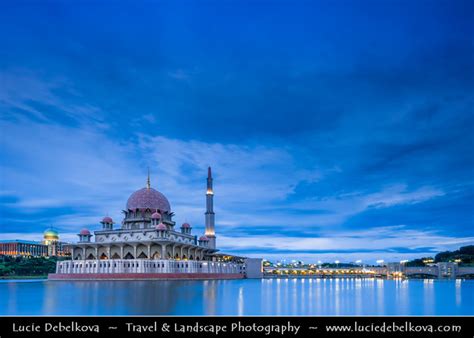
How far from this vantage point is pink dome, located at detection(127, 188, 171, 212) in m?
78.8

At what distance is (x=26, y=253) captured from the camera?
118938 millimetres

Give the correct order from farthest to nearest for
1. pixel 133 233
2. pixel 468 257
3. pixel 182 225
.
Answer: pixel 468 257 → pixel 182 225 → pixel 133 233

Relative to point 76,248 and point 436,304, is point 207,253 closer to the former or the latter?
point 76,248

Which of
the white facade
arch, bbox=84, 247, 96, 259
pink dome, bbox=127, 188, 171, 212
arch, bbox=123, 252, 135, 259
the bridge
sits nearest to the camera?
the white facade

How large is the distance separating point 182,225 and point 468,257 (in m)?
93.3

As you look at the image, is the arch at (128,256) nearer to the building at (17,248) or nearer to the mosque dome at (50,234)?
the building at (17,248)

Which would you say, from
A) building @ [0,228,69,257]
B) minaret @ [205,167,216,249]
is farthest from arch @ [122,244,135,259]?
building @ [0,228,69,257]

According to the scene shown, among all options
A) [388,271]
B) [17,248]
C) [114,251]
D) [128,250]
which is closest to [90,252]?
[114,251]

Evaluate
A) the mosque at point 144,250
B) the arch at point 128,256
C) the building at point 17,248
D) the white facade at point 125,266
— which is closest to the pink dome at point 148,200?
the mosque at point 144,250

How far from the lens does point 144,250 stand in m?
71.1

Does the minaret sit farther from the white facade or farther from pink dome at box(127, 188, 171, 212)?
the white facade

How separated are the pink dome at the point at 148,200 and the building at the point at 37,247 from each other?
47.6 metres
